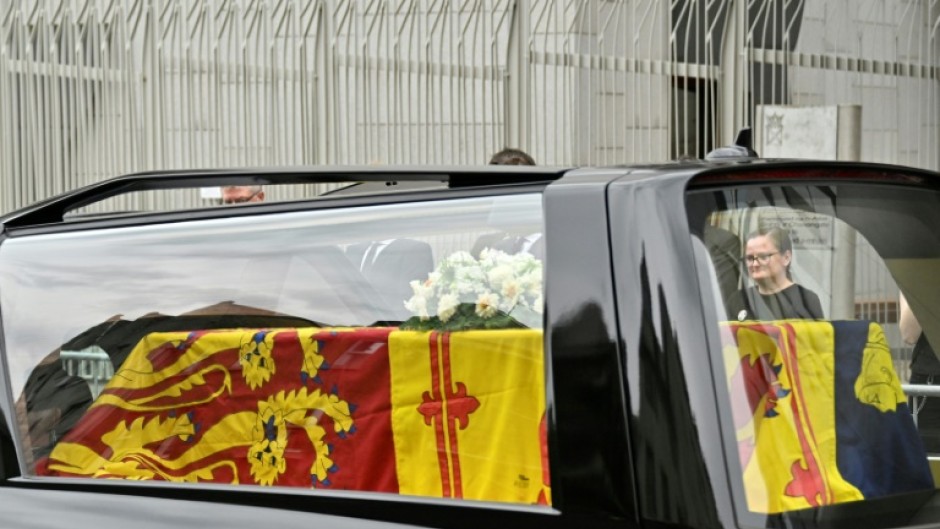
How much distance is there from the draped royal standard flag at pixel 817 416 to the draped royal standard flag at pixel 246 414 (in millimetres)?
Answer: 637

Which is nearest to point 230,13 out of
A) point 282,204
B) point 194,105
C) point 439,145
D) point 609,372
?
point 194,105

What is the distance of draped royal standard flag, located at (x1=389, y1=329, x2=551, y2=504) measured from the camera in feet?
7.37

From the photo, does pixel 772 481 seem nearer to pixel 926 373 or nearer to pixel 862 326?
pixel 862 326

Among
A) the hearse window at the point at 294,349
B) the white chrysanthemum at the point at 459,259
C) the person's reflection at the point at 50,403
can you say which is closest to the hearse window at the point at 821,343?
the hearse window at the point at 294,349


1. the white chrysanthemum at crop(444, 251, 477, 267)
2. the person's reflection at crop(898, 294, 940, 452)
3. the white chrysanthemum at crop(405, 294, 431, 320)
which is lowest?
the person's reflection at crop(898, 294, 940, 452)

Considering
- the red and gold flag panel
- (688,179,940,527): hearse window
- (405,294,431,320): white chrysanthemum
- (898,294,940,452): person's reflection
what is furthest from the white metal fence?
(405,294,431,320): white chrysanthemum

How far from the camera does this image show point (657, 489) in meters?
1.96

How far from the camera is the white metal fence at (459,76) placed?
358 inches

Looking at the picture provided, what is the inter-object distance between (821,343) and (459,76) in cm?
738

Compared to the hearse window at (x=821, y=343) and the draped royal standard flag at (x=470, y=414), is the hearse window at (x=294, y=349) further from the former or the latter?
the hearse window at (x=821, y=343)

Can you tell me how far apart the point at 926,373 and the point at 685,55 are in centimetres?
662

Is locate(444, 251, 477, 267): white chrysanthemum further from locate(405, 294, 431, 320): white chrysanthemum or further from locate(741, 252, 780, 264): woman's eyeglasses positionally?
locate(741, 252, 780, 264): woman's eyeglasses

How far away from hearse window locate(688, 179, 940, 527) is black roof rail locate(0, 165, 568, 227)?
34cm

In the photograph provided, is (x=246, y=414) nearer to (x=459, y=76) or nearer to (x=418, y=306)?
(x=418, y=306)
